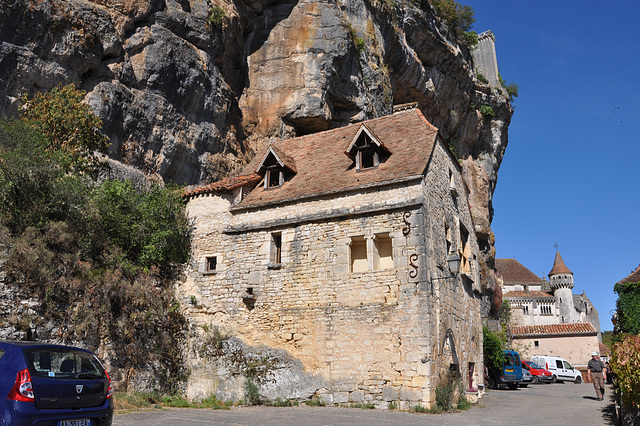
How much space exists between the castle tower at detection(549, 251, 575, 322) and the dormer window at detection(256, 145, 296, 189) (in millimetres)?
62495

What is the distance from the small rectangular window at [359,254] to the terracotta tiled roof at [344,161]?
161 centimetres

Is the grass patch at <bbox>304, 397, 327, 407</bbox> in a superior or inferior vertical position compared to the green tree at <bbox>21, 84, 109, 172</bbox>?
inferior

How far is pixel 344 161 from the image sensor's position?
17312 mm

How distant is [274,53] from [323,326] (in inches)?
650

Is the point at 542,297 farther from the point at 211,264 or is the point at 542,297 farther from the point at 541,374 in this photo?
the point at 211,264

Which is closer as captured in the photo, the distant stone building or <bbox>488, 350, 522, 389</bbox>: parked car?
<bbox>488, 350, 522, 389</bbox>: parked car

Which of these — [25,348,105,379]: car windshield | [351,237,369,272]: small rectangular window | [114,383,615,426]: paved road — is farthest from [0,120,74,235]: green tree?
[351,237,369,272]: small rectangular window

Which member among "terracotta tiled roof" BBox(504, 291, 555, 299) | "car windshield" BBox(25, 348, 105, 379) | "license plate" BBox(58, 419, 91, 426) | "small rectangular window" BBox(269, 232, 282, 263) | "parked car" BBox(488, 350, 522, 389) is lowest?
"parked car" BBox(488, 350, 522, 389)

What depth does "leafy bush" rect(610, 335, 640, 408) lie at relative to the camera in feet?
29.9

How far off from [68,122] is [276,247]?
8.41 metres

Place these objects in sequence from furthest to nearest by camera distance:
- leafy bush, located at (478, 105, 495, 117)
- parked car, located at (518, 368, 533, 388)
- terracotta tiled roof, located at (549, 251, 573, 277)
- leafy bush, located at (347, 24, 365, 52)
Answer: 1. terracotta tiled roof, located at (549, 251, 573, 277)
2. leafy bush, located at (478, 105, 495, 117)
3. parked car, located at (518, 368, 533, 388)
4. leafy bush, located at (347, 24, 365, 52)

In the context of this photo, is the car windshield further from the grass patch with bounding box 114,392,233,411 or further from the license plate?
the grass patch with bounding box 114,392,233,411

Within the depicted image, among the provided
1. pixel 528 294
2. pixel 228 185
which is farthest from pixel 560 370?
pixel 528 294

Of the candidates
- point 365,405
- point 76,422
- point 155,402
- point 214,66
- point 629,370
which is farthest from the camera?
point 214,66
